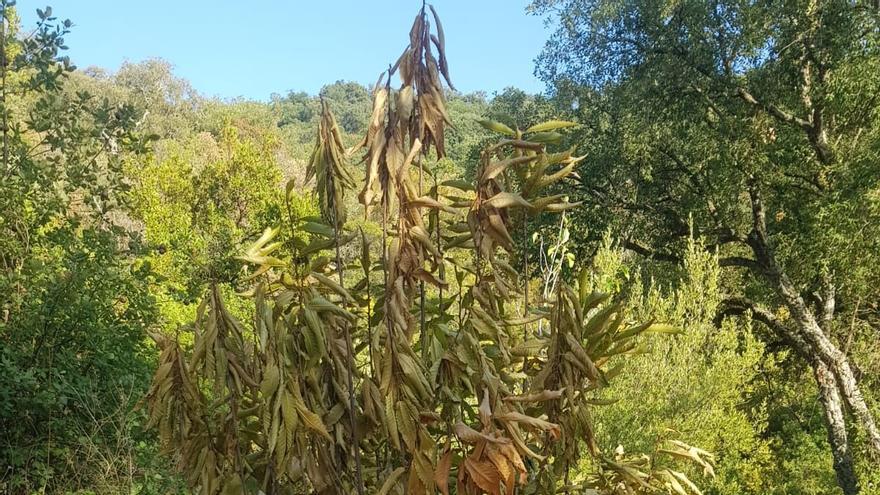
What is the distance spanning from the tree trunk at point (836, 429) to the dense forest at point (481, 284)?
1.5 inches

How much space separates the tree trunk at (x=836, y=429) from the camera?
8570 mm

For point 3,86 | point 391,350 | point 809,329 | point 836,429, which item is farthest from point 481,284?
point 836,429

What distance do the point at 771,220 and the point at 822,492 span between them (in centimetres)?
422

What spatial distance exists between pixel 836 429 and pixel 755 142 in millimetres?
4413

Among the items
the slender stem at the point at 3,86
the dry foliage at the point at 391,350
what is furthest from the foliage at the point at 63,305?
the dry foliage at the point at 391,350

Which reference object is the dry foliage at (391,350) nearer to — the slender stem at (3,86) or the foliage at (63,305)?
the foliage at (63,305)

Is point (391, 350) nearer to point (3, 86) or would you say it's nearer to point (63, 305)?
point (63, 305)

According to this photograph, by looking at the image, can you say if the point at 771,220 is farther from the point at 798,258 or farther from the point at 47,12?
the point at 47,12

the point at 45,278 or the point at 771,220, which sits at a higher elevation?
the point at 771,220

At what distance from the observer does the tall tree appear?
779 cm

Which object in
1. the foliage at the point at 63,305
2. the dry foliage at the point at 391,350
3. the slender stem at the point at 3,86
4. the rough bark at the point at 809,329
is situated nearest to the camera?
the dry foliage at the point at 391,350

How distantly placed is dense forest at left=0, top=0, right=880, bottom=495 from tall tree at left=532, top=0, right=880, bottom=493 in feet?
0.13

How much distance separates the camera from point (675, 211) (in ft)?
32.3

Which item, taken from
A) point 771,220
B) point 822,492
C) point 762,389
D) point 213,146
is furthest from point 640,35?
point 213,146
